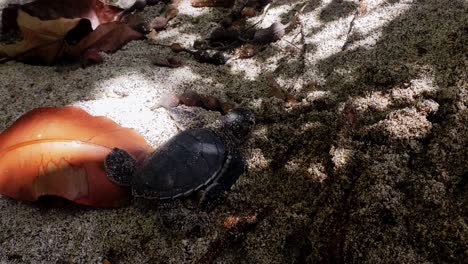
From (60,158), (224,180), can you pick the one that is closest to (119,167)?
(60,158)

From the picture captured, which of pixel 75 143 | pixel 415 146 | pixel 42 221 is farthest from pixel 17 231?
pixel 415 146

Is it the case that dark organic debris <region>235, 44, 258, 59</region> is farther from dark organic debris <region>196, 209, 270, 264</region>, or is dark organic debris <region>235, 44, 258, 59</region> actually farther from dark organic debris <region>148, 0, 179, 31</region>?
dark organic debris <region>196, 209, 270, 264</region>

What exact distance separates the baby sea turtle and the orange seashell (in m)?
0.08

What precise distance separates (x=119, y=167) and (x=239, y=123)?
0.71m

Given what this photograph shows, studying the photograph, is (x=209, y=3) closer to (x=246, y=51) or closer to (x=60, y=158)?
(x=246, y=51)

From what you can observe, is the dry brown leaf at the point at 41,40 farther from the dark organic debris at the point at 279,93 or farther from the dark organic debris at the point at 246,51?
the dark organic debris at the point at 279,93

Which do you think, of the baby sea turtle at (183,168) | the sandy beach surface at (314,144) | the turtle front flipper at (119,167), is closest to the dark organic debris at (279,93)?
the sandy beach surface at (314,144)

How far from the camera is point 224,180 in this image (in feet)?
6.96

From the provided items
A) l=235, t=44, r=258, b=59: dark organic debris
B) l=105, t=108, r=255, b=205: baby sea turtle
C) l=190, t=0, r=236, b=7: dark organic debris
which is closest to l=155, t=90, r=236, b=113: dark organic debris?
l=105, t=108, r=255, b=205: baby sea turtle

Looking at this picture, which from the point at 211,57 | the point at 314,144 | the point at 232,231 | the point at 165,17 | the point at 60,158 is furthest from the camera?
the point at 165,17

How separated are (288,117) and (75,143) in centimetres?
118

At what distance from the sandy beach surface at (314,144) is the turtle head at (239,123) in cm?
6

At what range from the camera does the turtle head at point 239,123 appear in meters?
2.34

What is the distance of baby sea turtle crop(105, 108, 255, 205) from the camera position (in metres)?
2.01
